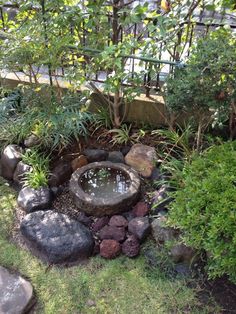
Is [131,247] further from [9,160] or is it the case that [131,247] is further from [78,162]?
[9,160]

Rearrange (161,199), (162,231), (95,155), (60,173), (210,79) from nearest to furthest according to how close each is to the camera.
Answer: (210,79)
(162,231)
(161,199)
(60,173)
(95,155)

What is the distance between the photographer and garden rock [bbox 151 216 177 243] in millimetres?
2805

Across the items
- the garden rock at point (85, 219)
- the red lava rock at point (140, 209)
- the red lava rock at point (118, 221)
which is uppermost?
the red lava rock at point (140, 209)

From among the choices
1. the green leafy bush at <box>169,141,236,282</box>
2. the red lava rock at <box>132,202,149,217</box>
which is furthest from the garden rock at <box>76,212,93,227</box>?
the green leafy bush at <box>169,141,236,282</box>

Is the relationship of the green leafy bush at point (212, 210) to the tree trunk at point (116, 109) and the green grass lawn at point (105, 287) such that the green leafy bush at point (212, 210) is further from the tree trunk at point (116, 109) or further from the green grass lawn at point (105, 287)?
the tree trunk at point (116, 109)

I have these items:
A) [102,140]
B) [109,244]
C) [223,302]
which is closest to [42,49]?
[102,140]

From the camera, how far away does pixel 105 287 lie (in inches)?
104

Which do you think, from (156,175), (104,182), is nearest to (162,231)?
(156,175)

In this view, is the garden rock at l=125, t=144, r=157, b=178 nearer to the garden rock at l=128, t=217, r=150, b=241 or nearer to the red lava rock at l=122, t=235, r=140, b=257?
the garden rock at l=128, t=217, r=150, b=241

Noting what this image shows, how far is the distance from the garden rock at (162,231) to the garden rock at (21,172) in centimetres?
136

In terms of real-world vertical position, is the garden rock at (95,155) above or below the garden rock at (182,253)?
above

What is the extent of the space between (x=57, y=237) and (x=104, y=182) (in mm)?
742

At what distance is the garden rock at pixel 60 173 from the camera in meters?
3.43

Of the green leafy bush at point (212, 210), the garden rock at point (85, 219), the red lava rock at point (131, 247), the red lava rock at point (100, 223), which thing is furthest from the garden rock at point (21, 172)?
the green leafy bush at point (212, 210)
